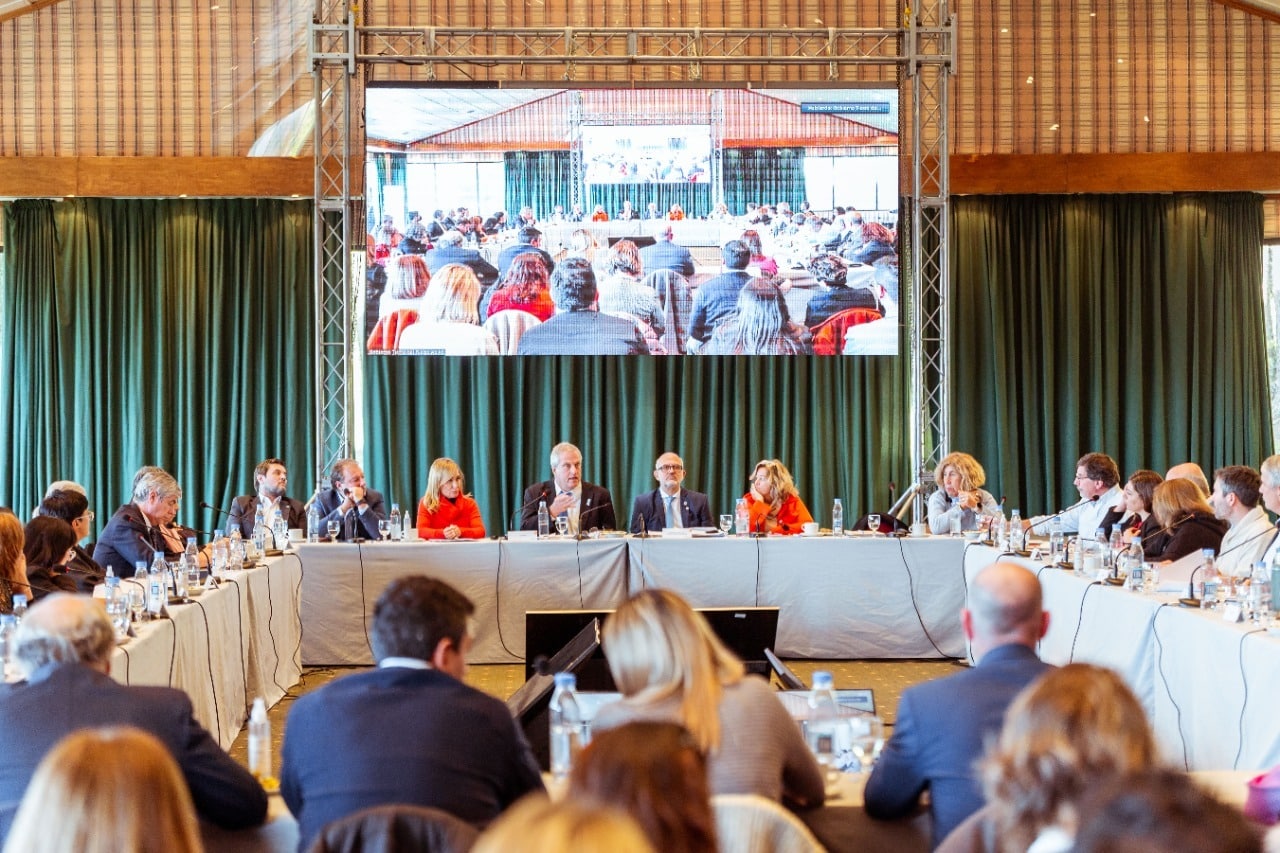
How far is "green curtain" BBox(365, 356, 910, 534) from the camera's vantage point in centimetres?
937

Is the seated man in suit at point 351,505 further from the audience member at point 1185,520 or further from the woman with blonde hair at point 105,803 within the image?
the woman with blonde hair at point 105,803

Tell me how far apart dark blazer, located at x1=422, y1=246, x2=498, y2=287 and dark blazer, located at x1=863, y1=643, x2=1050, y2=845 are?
20.0 feet

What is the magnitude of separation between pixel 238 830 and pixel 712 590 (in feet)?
14.8

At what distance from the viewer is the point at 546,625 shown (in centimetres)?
518

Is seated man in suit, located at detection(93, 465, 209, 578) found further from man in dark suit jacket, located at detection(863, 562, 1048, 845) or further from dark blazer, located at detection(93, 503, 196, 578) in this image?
man in dark suit jacket, located at detection(863, 562, 1048, 845)

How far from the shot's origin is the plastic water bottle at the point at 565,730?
2.77 metres

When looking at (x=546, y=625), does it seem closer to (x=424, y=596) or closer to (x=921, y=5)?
(x=424, y=596)

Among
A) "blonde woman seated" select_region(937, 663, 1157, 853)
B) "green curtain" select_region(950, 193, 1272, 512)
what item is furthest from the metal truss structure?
"blonde woman seated" select_region(937, 663, 1157, 853)

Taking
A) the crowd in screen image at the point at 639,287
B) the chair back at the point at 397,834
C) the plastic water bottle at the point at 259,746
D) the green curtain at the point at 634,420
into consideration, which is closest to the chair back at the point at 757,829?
the chair back at the point at 397,834

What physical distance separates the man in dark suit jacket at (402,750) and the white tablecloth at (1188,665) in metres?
1.95

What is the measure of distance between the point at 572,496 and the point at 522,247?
175cm

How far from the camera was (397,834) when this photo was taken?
1695 millimetres

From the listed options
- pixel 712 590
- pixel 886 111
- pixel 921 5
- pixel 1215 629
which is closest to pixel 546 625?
pixel 712 590

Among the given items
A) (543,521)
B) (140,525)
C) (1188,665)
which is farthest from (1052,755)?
(543,521)
